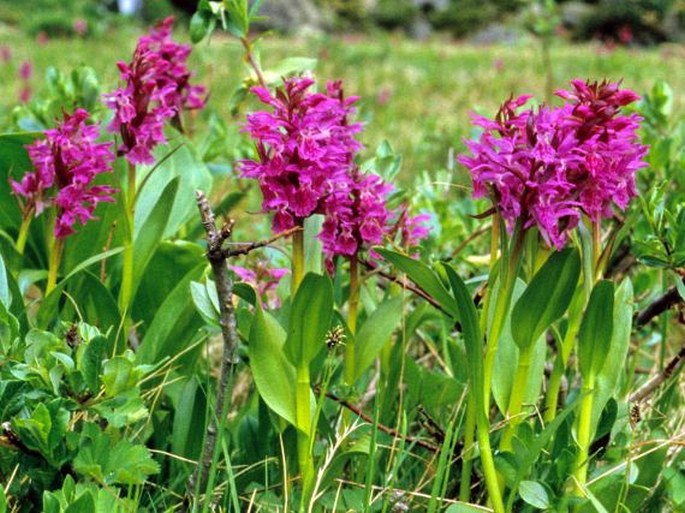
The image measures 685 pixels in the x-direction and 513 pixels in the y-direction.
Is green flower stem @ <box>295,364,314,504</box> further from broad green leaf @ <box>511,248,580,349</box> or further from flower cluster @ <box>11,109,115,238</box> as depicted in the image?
flower cluster @ <box>11,109,115,238</box>

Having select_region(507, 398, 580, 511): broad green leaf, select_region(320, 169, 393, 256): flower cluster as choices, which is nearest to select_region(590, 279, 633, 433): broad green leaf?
select_region(507, 398, 580, 511): broad green leaf

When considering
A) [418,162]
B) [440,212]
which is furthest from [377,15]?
[440,212]

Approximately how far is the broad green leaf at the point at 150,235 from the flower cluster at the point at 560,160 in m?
0.72

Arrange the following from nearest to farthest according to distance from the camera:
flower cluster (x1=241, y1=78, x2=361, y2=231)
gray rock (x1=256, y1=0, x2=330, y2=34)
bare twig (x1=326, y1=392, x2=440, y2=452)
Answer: flower cluster (x1=241, y1=78, x2=361, y2=231), bare twig (x1=326, y1=392, x2=440, y2=452), gray rock (x1=256, y1=0, x2=330, y2=34)

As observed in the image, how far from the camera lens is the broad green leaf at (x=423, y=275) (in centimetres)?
147

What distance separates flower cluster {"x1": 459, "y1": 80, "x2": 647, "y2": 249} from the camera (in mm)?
1383

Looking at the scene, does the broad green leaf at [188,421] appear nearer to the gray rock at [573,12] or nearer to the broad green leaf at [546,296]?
the broad green leaf at [546,296]

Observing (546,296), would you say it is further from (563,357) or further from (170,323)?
(170,323)

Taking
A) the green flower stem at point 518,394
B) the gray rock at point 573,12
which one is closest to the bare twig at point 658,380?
the green flower stem at point 518,394

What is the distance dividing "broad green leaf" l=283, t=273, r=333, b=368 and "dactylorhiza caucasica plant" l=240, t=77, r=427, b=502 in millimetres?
25

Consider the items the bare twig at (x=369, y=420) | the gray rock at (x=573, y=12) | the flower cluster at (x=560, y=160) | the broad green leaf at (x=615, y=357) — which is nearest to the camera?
the flower cluster at (x=560, y=160)

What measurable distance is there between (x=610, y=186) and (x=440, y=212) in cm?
146

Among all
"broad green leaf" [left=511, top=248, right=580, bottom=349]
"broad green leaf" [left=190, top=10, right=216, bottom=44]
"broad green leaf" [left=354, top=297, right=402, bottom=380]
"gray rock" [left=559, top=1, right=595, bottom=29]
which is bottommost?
"gray rock" [left=559, top=1, right=595, bottom=29]

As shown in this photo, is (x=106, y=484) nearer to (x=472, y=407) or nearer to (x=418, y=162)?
(x=472, y=407)
